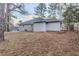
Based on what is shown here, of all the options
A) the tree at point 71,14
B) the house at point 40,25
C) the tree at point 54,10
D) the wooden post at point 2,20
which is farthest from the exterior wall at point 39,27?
the wooden post at point 2,20

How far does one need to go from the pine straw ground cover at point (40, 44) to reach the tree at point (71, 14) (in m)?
0.13

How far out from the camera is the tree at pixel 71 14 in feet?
5.10

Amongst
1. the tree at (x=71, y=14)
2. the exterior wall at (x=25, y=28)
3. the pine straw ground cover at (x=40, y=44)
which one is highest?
the tree at (x=71, y=14)

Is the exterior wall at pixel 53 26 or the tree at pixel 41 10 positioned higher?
the tree at pixel 41 10

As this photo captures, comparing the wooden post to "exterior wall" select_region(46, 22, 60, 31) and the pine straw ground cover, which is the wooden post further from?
"exterior wall" select_region(46, 22, 60, 31)

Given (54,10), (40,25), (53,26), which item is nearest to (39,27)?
(40,25)

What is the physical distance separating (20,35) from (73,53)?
0.65 metres

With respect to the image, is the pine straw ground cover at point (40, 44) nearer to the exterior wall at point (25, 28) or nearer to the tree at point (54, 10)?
the exterior wall at point (25, 28)

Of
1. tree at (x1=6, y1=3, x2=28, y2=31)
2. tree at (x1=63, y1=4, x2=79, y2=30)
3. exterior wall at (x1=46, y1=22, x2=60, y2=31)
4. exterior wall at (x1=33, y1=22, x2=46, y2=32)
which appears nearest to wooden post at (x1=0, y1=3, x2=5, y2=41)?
tree at (x1=6, y1=3, x2=28, y2=31)

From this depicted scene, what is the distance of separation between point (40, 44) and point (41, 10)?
397 millimetres

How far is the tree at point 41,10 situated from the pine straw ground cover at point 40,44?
22 centimetres

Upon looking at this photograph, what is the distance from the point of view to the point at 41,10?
1.57 meters

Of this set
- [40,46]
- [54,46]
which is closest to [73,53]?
[54,46]

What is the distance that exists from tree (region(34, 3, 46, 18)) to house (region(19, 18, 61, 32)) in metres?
0.06
